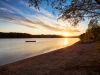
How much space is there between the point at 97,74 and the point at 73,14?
520cm

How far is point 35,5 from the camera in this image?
8.98 m

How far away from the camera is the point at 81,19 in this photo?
431 inches

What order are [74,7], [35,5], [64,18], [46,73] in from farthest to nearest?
[46,73] → [64,18] → [74,7] → [35,5]

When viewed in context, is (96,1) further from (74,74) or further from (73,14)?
(74,74)

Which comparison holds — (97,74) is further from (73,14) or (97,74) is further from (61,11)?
(61,11)

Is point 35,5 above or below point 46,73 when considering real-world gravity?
above

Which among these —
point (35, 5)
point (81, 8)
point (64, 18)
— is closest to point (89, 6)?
point (81, 8)

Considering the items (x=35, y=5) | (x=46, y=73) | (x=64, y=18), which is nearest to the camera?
(x=35, y=5)

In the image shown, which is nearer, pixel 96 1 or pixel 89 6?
pixel 96 1

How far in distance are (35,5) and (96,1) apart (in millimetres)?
4396

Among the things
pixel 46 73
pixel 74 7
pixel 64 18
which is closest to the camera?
pixel 74 7

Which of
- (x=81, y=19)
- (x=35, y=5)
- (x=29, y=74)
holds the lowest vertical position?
(x=29, y=74)

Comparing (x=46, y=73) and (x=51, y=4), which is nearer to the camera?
(x=51, y=4)

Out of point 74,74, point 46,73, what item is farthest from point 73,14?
point 46,73
